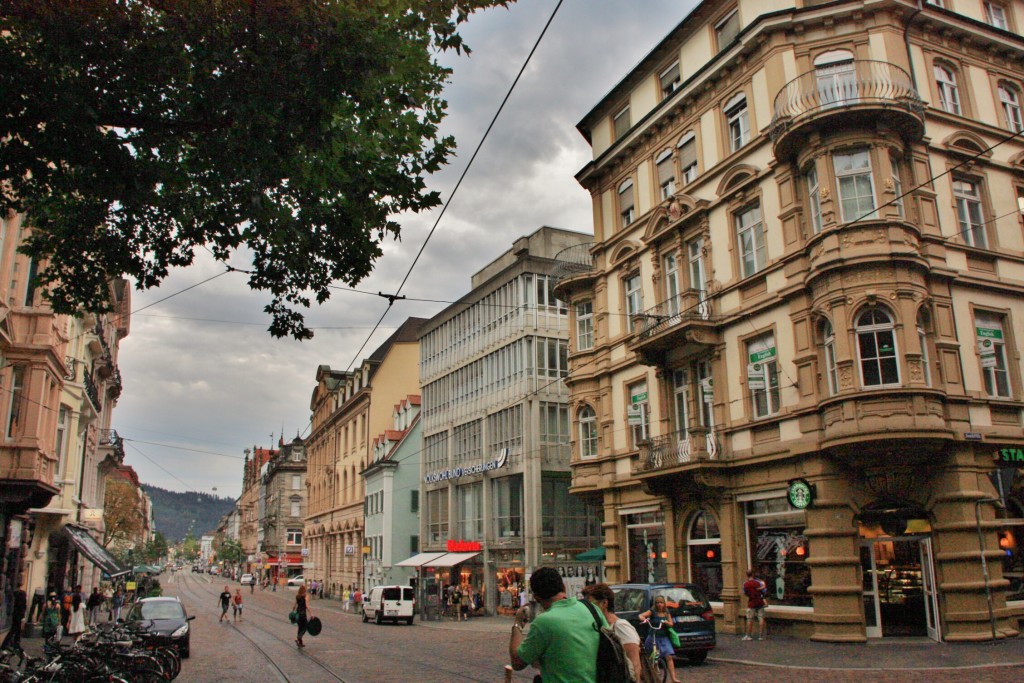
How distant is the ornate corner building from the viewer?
61.7 feet

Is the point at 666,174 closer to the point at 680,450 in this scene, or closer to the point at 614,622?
the point at 680,450

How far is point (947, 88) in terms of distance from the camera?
72.7ft

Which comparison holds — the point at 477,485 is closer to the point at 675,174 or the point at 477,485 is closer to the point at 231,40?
the point at 675,174

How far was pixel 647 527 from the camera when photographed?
89.1ft

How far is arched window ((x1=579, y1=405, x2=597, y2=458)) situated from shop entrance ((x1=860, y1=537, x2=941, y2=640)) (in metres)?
12.3

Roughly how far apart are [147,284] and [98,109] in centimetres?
313

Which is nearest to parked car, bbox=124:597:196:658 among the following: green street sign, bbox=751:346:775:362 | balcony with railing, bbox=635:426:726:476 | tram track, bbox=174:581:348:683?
tram track, bbox=174:581:348:683

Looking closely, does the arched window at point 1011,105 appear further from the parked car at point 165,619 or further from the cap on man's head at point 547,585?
the parked car at point 165,619

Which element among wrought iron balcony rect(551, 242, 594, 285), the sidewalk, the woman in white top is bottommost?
the sidewalk

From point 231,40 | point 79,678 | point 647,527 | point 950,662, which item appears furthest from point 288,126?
point 647,527

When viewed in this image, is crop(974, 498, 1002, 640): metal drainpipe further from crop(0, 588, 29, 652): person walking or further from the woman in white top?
crop(0, 588, 29, 652): person walking

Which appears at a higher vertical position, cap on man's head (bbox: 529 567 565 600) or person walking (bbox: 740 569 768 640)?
cap on man's head (bbox: 529 567 565 600)

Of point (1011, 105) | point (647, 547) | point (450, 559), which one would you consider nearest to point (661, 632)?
point (647, 547)

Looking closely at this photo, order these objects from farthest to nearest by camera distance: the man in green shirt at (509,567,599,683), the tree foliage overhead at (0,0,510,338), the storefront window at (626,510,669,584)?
the storefront window at (626,510,669,584), the tree foliage overhead at (0,0,510,338), the man in green shirt at (509,567,599,683)
